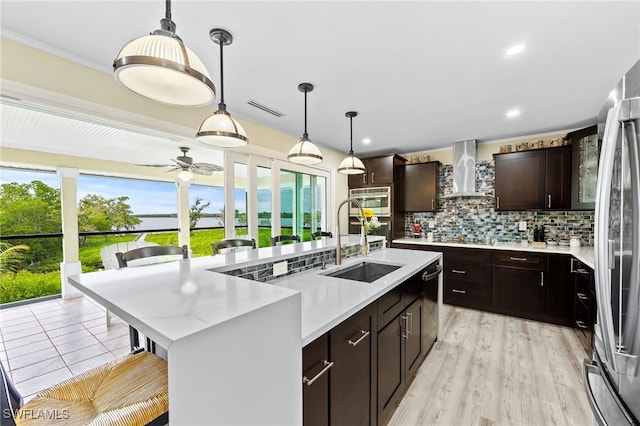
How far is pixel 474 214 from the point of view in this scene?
4348 millimetres

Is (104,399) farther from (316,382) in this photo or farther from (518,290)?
(518,290)

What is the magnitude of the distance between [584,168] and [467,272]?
1827 millimetres

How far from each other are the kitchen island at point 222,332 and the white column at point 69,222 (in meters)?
4.66

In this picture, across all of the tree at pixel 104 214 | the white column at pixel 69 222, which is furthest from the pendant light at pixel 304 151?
the tree at pixel 104 214

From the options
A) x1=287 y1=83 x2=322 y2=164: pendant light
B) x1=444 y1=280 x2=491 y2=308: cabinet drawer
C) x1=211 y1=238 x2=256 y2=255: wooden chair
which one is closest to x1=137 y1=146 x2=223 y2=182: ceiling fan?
x1=211 y1=238 x2=256 y2=255: wooden chair

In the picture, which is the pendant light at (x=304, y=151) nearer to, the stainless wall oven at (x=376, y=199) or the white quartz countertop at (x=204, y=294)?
the white quartz countertop at (x=204, y=294)

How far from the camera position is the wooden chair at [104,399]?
2.48 ft

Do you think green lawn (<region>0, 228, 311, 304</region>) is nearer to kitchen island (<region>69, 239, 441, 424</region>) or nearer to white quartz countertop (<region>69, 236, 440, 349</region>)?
white quartz countertop (<region>69, 236, 440, 349</region>)

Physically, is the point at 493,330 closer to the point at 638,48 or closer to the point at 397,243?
the point at 397,243

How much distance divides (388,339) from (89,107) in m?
2.78

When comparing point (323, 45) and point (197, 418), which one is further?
point (323, 45)

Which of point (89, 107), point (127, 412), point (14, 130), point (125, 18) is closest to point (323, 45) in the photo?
point (125, 18)

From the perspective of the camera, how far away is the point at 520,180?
3.75 metres

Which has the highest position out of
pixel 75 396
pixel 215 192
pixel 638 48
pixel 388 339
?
pixel 638 48
